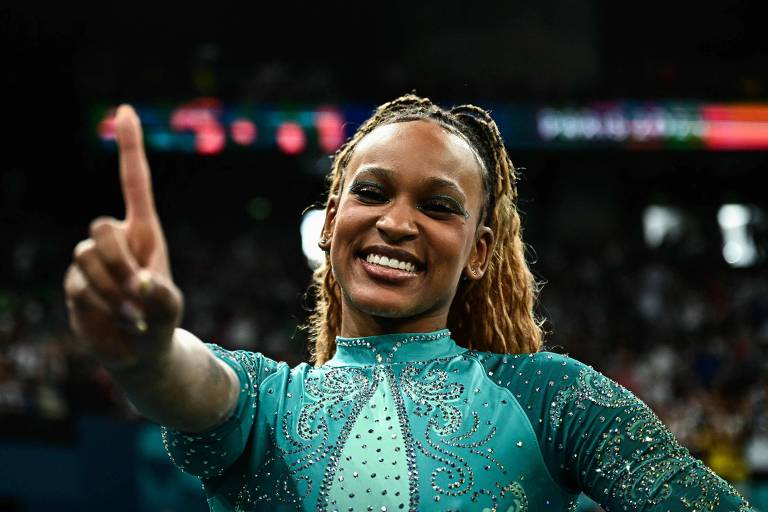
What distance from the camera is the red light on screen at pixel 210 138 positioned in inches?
468

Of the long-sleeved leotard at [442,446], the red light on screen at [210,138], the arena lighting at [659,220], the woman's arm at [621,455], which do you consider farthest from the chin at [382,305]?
the arena lighting at [659,220]

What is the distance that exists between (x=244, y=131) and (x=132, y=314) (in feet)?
35.8

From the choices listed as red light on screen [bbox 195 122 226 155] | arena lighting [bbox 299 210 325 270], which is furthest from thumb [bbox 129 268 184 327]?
arena lighting [bbox 299 210 325 270]

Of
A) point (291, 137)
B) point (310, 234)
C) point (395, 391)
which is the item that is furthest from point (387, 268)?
point (310, 234)

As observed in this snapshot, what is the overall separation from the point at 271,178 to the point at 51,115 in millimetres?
3885

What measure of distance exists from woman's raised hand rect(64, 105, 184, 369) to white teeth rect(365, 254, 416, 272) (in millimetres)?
566

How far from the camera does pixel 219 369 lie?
1640mm

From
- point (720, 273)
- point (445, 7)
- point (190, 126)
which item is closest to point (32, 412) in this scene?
point (190, 126)

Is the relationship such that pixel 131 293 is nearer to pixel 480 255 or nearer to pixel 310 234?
pixel 480 255

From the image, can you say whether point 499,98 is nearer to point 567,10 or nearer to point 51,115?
point 567,10

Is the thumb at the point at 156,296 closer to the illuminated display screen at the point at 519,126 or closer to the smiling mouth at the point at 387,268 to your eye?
the smiling mouth at the point at 387,268

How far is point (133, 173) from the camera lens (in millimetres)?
1350

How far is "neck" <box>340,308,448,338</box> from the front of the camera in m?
1.96

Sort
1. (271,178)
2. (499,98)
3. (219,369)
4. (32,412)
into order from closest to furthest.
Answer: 1. (219,369)
2. (32,412)
3. (499,98)
4. (271,178)
